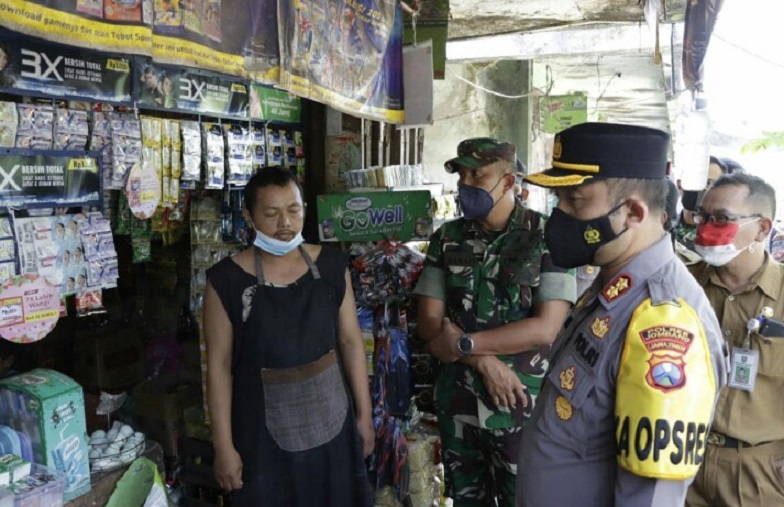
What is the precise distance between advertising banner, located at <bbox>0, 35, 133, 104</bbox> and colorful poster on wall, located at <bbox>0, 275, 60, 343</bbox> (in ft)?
2.49

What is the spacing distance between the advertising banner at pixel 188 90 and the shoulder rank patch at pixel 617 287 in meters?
2.30

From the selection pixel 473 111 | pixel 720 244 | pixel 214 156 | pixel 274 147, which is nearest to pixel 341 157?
pixel 274 147

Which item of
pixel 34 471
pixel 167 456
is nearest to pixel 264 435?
pixel 34 471

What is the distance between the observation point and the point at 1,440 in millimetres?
2447

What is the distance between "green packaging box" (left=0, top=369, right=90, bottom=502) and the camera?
246cm

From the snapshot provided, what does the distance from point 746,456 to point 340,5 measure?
2672mm

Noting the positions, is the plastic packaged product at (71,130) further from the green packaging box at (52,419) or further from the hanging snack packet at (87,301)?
the green packaging box at (52,419)

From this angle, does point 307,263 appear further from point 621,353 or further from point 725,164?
point 725,164

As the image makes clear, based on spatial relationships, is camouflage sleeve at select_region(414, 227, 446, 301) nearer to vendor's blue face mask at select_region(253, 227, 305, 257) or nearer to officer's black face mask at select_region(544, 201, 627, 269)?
vendor's blue face mask at select_region(253, 227, 305, 257)

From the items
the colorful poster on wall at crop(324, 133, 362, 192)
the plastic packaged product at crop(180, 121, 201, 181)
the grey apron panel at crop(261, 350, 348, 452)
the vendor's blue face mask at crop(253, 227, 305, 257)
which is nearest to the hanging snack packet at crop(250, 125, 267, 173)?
the plastic packaged product at crop(180, 121, 201, 181)

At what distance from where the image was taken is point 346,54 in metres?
3.28

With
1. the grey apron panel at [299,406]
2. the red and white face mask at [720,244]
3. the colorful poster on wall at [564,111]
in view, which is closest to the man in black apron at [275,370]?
the grey apron panel at [299,406]

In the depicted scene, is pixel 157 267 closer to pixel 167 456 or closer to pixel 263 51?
pixel 167 456

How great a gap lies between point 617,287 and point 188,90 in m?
2.38
